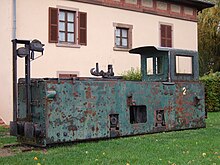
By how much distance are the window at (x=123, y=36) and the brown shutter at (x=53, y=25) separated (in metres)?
3.07

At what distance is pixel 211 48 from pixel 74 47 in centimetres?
1481

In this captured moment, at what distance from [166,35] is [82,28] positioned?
16.8 ft

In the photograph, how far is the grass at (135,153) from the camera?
7.01 meters

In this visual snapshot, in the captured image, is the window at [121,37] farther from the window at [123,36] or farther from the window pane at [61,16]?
the window pane at [61,16]

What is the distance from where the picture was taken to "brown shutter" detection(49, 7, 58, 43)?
631 inches

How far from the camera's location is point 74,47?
1681 cm

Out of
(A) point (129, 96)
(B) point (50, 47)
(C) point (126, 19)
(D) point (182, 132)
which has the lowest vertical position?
(D) point (182, 132)

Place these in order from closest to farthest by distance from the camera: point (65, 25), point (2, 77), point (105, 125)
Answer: point (105, 125), point (2, 77), point (65, 25)

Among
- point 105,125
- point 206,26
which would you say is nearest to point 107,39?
point 105,125

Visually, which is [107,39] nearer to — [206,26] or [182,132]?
[182,132]

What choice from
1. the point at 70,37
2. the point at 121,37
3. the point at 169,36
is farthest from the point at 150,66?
the point at 169,36

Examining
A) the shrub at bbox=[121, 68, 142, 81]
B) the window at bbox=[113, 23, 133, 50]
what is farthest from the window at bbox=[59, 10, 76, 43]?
the shrub at bbox=[121, 68, 142, 81]

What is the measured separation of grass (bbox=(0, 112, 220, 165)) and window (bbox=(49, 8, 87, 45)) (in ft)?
24.1

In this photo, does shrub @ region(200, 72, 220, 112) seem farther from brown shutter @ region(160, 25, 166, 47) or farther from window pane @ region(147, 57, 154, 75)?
window pane @ region(147, 57, 154, 75)
